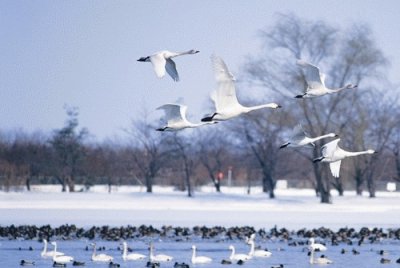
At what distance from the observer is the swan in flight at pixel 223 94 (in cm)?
1959

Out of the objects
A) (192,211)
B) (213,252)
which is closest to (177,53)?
(213,252)

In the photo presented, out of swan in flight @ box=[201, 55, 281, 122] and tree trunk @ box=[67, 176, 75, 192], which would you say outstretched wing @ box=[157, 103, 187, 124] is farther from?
tree trunk @ box=[67, 176, 75, 192]

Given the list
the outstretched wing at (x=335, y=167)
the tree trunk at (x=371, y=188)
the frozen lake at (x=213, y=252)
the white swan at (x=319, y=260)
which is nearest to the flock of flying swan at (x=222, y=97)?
the outstretched wing at (x=335, y=167)

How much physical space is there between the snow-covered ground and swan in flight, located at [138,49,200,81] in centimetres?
1757

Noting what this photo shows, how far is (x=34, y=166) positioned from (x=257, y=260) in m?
48.0

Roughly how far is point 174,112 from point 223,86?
3.37 m

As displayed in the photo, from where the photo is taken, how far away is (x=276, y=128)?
6138 centimetres

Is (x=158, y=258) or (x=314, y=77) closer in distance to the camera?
(x=314, y=77)

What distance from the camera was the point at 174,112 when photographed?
23594 millimetres

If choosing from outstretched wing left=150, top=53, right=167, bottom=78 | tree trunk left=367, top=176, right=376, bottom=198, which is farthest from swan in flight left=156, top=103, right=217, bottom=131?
tree trunk left=367, top=176, right=376, bottom=198

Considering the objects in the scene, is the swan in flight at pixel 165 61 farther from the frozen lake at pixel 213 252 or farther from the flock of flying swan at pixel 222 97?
the frozen lake at pixel 213 252

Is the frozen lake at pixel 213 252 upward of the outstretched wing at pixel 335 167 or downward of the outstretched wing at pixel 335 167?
downward

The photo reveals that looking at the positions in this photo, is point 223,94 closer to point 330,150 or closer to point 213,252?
point 330,150

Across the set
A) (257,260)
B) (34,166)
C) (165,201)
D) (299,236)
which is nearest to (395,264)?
(257,260)
